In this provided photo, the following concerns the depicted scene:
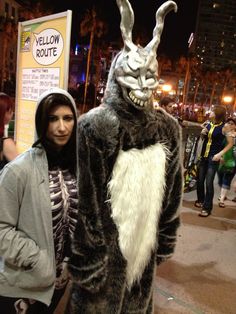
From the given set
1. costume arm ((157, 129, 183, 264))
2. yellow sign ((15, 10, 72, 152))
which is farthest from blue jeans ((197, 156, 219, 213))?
costume arm ((157, 129, 183, 264))

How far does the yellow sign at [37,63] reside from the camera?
282cm

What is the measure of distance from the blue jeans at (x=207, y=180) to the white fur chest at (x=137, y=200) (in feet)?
12.9

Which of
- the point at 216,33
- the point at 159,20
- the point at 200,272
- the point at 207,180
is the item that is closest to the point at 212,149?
the point at 207,180

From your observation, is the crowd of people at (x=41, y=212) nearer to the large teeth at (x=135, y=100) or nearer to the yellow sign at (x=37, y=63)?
the large teeth at (x=135, y=100)

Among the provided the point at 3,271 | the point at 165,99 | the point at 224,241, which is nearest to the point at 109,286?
→ the point at 3,271

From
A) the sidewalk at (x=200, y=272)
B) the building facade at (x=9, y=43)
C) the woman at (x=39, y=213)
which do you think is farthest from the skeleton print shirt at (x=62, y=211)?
the building facade at (x=9, y=43)

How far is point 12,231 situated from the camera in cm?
164

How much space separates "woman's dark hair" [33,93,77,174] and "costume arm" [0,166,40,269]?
0.26 metres

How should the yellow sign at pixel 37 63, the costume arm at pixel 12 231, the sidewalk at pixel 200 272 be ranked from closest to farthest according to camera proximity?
1. the costume arm at pixel 12 231
2. the yellow sign at pixel 37 63
3. the sidewalk at pixel 200 272

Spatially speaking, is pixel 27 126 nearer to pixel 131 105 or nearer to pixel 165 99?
pixel 131 105

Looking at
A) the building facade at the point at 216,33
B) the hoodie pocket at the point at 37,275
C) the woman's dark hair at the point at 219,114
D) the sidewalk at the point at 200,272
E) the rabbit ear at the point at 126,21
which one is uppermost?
the building facade at the point at 216,33

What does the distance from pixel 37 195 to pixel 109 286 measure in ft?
2.07

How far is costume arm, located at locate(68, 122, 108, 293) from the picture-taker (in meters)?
1.68

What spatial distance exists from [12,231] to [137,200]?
2.11 feet
